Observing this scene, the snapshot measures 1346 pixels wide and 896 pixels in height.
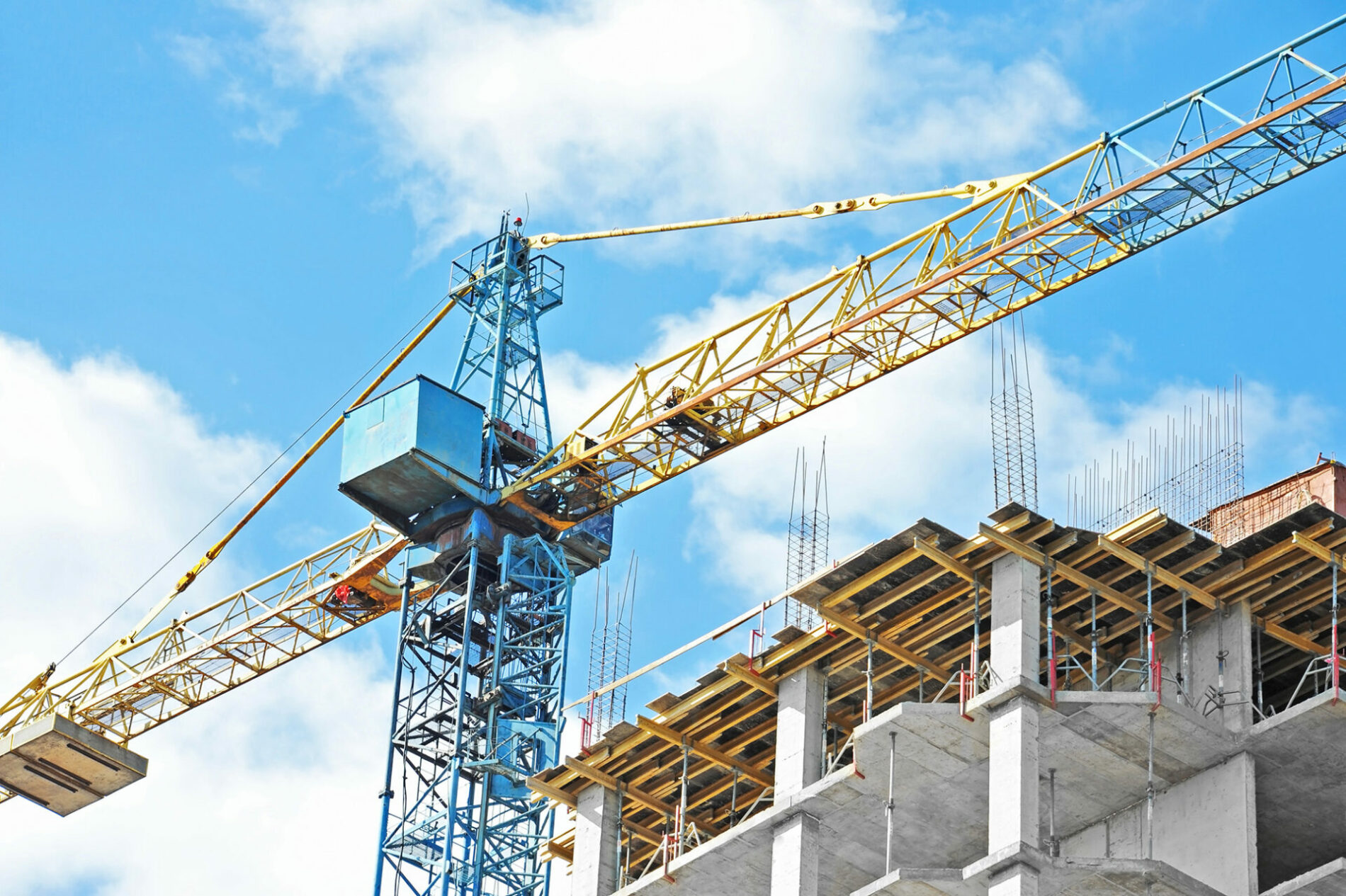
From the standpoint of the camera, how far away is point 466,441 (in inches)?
2697

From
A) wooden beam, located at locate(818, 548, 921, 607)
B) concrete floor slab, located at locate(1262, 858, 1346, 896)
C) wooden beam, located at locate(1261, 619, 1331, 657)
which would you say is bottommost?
concrete floor slab, located at locate(1262, 858, 1346, 896)

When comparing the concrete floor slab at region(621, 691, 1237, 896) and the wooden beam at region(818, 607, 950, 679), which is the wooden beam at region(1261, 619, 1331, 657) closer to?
the concrete floor slab at region(621, 691, 1237, 896)

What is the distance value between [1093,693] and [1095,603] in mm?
2583

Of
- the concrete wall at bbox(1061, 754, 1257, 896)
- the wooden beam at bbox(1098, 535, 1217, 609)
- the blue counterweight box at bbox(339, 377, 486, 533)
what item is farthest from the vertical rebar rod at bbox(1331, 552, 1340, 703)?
the blue counterweight box at bbox(339, 377, 486, 533)

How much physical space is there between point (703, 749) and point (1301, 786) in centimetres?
1279

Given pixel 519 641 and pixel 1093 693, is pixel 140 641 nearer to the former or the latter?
pixel 519 641

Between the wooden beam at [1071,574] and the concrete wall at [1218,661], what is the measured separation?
560 millimetres

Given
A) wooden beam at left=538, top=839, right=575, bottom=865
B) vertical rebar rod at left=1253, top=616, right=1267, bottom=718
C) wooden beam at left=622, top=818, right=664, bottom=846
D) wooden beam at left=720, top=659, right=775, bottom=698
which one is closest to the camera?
vertical rebar rod at left=1253, top=616, right=1267, bottom=718

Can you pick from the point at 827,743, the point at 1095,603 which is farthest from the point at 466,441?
the point at 1095,603

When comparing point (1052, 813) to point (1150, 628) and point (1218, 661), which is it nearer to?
point (1150, 628)

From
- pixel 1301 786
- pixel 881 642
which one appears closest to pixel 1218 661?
pixel 1301 786

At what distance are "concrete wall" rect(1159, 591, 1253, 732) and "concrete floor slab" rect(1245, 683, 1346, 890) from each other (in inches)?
27.8

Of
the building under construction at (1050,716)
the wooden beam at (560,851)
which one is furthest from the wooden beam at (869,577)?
the wooden beam at (560,851)

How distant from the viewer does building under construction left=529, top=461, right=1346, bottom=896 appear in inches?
1794
